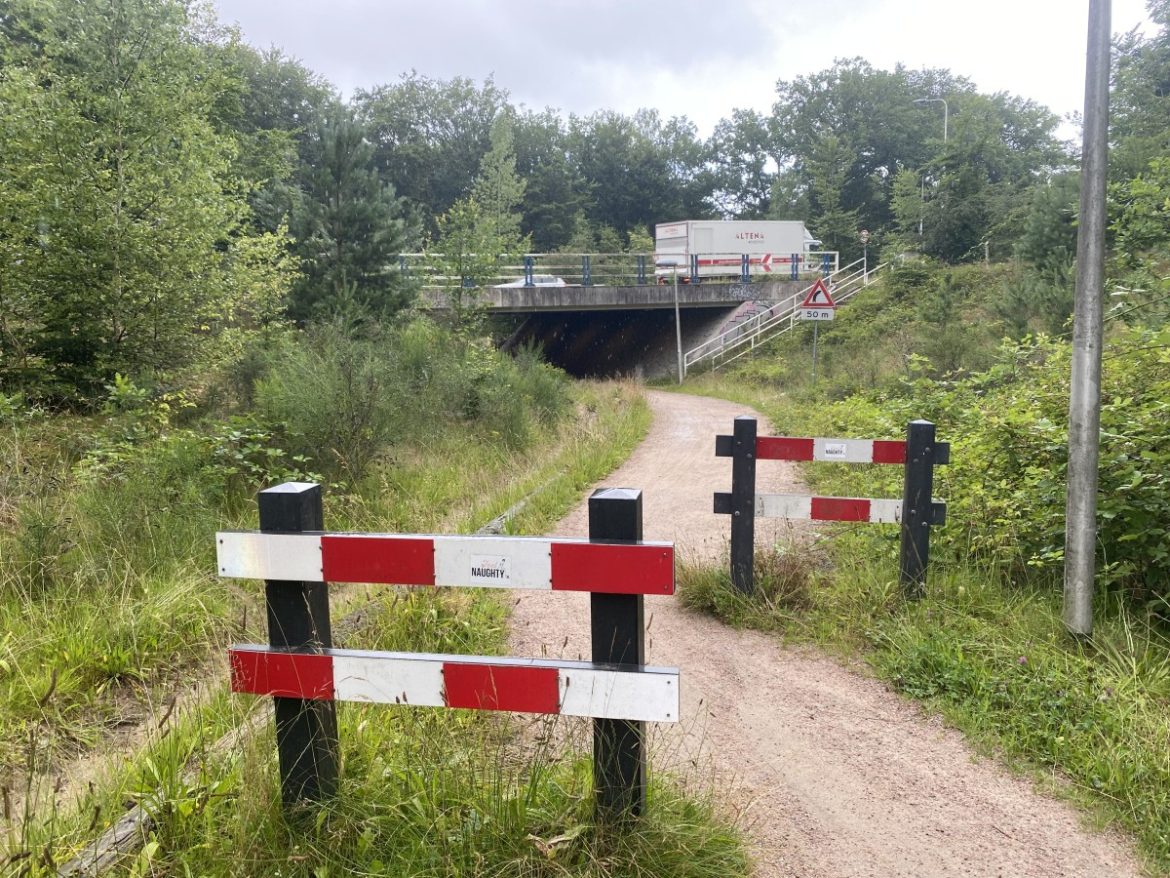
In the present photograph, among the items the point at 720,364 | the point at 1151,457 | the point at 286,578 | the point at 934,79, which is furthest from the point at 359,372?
the point at 934,79

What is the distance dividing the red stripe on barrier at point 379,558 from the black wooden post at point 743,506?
8.99 ft

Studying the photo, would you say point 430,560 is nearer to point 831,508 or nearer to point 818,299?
point 831,508

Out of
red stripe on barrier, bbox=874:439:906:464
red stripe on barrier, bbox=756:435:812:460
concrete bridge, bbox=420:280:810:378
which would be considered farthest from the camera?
concrete bridge, bbox=420:280:810:378

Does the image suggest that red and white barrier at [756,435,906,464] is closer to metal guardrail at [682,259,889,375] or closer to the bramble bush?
the bramble bush

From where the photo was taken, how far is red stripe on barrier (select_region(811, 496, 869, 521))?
4.39 meters

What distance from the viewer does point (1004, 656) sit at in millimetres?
3523

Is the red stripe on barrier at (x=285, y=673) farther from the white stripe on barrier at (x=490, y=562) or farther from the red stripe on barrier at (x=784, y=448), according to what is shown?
the red stripe on barrier at (x=784, y=448)

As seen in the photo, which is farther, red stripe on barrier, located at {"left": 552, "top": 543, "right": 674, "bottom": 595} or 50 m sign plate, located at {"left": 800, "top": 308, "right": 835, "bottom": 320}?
50 m sign plate, located at {"left": 800, "top": 308, "right": 835, "bottom": 320}

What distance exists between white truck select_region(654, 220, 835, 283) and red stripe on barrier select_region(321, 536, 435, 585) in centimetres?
2867

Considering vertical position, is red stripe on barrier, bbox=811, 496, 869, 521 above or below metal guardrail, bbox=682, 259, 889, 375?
below

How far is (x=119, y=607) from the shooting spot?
3.96 meters

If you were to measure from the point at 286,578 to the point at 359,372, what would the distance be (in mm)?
6417

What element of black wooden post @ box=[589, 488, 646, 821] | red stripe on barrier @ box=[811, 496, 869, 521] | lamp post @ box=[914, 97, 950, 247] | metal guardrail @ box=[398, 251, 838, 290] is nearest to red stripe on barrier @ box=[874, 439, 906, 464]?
red stripe on barrier @ box=[811, 496, 869, 521]

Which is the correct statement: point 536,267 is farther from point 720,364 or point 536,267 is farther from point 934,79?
point 934,79
